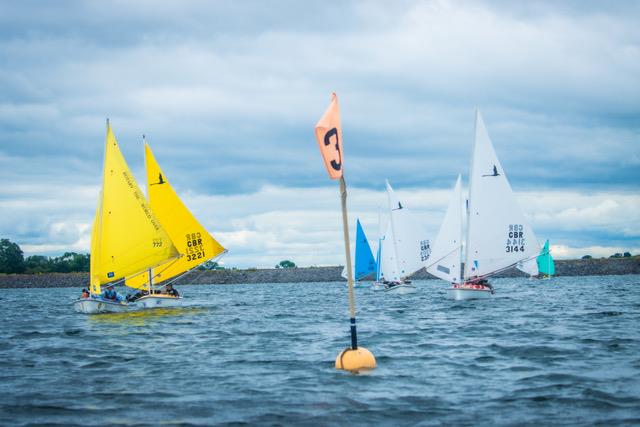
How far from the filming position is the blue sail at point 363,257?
89312 millimetres

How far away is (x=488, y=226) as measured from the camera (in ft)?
165

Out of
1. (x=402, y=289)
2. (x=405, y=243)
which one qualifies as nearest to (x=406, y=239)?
(x=405, y=243)

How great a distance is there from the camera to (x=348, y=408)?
14.3m

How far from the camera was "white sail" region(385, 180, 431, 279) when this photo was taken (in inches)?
2817

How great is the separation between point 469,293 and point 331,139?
121 ft

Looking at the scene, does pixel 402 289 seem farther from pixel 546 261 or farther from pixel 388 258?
pixel 546 261

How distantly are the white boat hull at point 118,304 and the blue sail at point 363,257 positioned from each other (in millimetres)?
40482

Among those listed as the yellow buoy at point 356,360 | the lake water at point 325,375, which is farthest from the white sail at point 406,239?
the yellow buoy at point 356,360

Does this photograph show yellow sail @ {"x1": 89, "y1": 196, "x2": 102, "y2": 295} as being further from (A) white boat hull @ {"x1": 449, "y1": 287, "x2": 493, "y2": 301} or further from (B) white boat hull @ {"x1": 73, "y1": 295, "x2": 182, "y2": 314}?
(A) white boat hull @ {"x1": 449, "y1": 287, "x2": 493, "y2": 301}

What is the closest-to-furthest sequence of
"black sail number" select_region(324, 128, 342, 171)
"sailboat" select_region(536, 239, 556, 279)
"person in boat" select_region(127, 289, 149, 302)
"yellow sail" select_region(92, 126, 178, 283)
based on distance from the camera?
"black sail number" select_region(324, 128, 342, 171) → "yellow sail" select_region(92, 126, 178, 283) → "person in boat" select_region(127, 289, 149, 302) → "sailboat" select_region(536, 239, 556, 279)

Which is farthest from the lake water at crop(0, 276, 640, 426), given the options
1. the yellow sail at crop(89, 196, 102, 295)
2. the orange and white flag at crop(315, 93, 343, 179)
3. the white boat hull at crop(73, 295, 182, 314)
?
the white boat hull at crop(73, 295, 182, 314)

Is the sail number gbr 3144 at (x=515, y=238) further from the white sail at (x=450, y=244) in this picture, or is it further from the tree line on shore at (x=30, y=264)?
the tree line on shore at (x=30, y=264)

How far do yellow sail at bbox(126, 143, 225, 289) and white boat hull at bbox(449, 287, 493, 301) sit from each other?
56.5 feet

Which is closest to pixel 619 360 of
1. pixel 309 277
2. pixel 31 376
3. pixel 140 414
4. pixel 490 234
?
pixel 140 414
